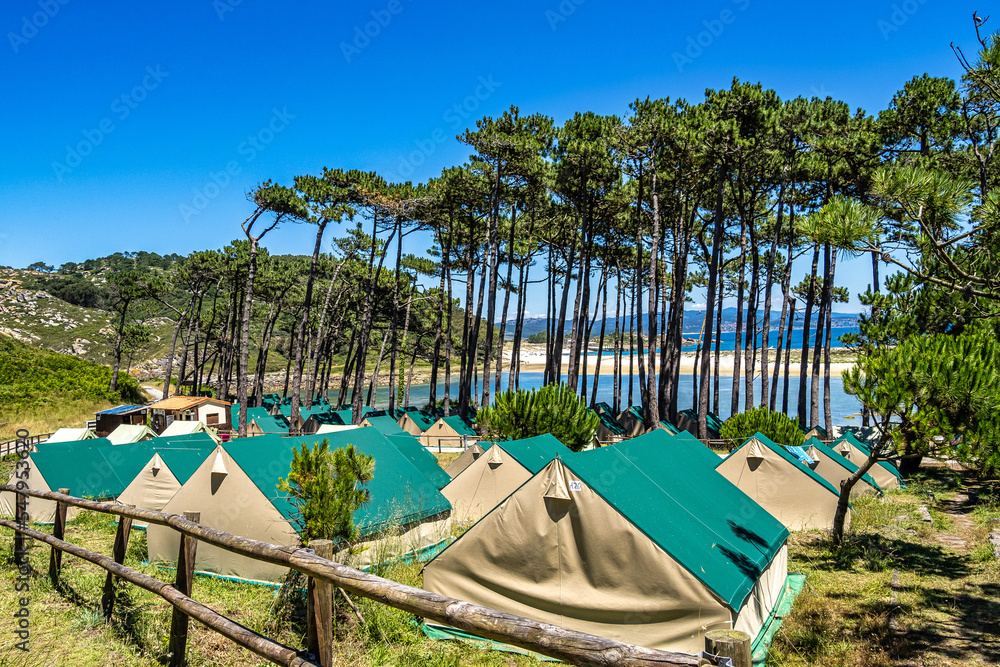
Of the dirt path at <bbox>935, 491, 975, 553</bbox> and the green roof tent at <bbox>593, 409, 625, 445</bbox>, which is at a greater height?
the dirt path at <bbox>935, 491, 975, 553</bbox>

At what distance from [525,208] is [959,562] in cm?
2701

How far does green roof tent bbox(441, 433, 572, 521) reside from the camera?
11.8 m

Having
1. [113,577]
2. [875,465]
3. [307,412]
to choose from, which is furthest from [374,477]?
[307,412]

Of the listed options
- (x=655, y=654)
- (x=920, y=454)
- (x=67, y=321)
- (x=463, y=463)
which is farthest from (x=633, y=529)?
(x=67, y=321)

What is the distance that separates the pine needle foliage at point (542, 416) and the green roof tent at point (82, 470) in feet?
30.3

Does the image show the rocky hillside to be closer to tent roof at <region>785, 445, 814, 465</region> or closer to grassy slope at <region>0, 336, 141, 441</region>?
grassy slope at <region>0, 336, 141, 441</region>

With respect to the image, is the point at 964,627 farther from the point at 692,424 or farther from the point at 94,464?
the point at 692,424

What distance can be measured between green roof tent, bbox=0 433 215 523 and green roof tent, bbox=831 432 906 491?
1923 centimetres

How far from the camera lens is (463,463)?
47.7ft

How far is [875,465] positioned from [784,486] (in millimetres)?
7279

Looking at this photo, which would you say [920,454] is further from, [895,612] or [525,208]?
[525,208]

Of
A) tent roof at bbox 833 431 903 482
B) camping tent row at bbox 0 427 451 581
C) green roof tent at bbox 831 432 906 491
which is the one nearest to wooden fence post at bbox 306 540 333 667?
camping tent row at bbox 0 427 451 581

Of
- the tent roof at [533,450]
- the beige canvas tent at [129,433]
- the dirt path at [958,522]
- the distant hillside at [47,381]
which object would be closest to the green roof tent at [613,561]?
the tent roof at [533,450]

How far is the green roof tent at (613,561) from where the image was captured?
246 inches
